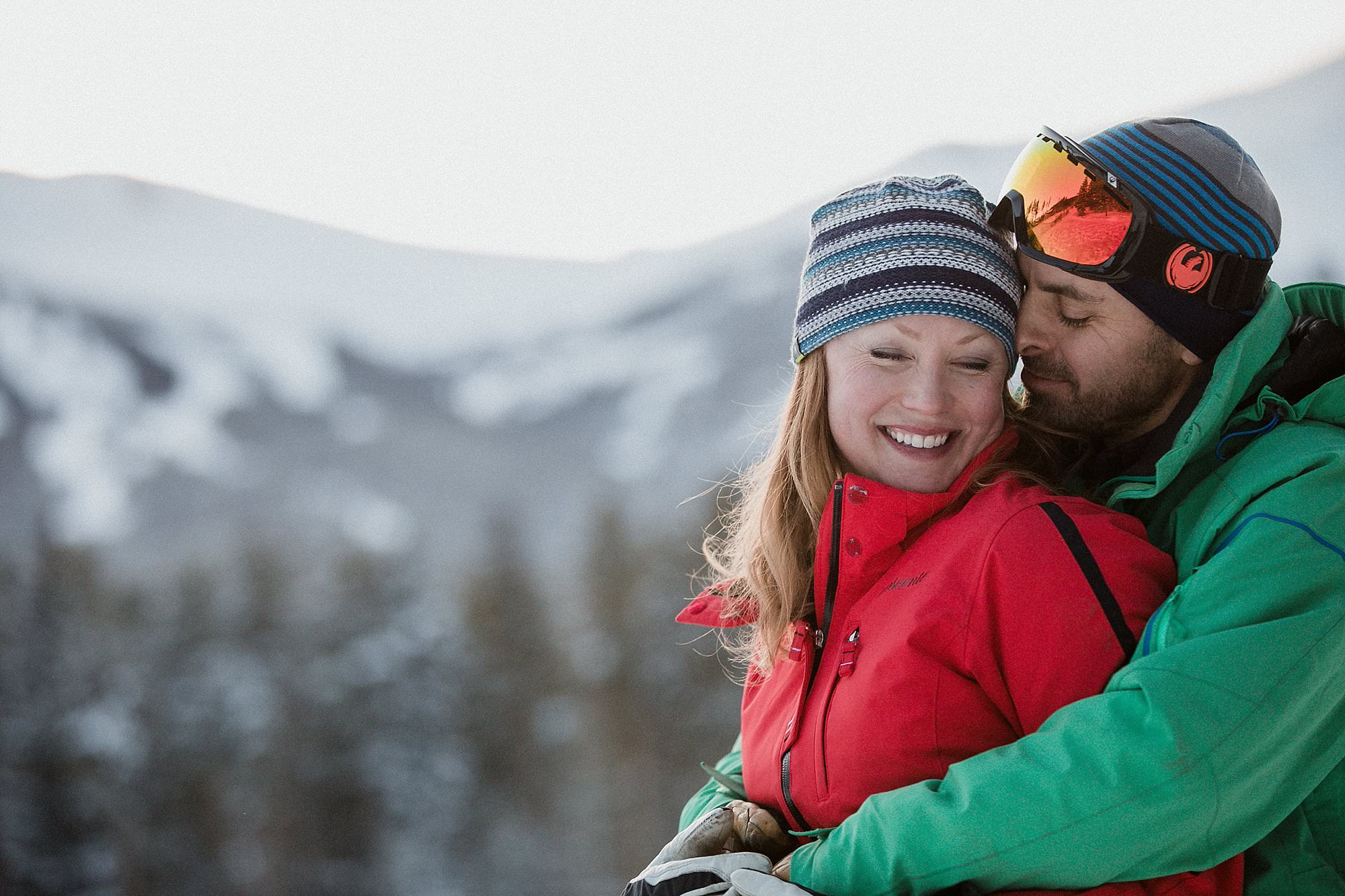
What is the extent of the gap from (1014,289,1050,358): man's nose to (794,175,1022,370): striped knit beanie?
27 millimetres

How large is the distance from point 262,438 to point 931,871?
90.0 ft

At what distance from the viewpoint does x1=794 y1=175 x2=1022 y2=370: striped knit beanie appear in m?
1.65

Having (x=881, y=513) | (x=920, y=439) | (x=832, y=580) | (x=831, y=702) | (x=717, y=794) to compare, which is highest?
(x=920, y=439)

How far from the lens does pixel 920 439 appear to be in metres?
1.67

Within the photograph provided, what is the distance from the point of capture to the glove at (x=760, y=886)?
52.0 inches

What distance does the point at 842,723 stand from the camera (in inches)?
56.5

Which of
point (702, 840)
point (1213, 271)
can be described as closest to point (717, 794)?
point (702, 840)

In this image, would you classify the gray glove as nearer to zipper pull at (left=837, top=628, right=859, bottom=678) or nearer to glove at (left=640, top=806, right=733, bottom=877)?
glove at (left=640, top=806, right=733, bottom=877)

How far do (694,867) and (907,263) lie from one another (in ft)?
3.57

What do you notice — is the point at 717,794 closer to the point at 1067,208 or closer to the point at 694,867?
the point at 694,867

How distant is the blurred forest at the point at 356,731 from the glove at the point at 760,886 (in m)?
12.0

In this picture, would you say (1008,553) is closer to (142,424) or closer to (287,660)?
(287,660)

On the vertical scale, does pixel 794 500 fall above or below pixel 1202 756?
above

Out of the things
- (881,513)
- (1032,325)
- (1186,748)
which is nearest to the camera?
(1186,748)
